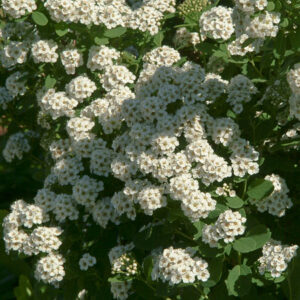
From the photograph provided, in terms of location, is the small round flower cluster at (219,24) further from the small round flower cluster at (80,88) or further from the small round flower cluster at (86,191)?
the small round flower cluster at (86,191)

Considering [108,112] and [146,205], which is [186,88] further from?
[146,205]

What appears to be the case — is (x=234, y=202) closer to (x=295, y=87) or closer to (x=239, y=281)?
(x=239, y=281)

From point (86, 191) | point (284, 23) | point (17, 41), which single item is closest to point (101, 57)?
point (17, 41)

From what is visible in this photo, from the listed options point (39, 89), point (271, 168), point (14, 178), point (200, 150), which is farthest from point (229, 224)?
point (14, 178)

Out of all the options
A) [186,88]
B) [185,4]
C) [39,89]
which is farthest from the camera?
[39,89]

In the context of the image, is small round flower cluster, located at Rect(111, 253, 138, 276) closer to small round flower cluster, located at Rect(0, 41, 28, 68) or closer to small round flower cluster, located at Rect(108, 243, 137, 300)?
Answer: small round flower cluster, located at Rect(108, 243, 137, 300)
